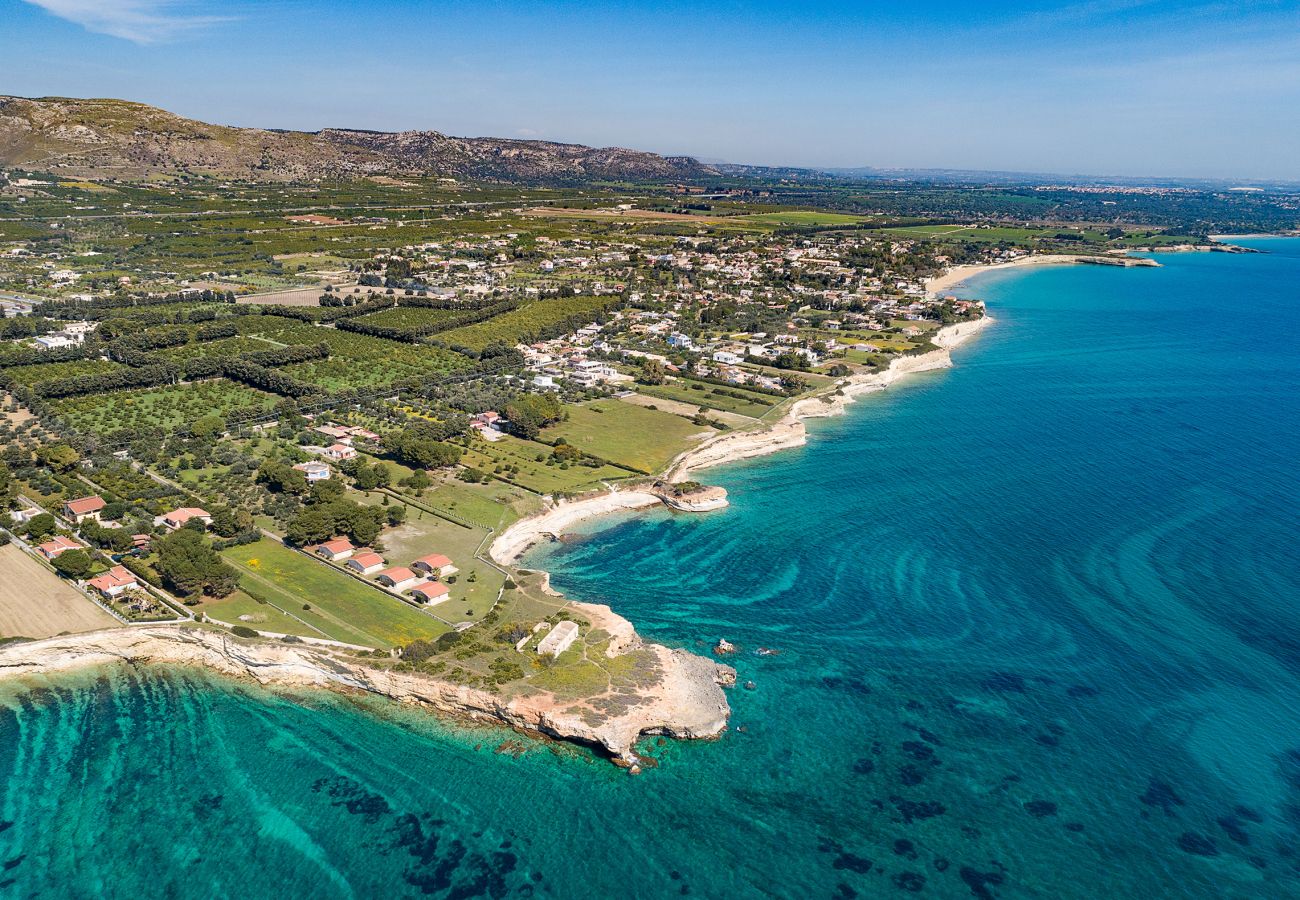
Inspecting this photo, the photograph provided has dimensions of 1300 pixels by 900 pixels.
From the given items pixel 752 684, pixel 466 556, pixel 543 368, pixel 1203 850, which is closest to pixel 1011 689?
pixel 1203 850

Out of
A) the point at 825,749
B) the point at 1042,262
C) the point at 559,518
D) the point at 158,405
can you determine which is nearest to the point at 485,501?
the point at 559,518

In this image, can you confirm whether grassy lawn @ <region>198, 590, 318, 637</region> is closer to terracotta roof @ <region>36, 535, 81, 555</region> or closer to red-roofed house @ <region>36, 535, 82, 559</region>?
red-roofed house @ <region>36, 535, 82, 559</region>

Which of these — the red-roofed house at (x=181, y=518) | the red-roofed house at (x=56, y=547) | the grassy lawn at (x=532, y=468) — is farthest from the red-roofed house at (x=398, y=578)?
the red-roofed house at (x=56, y=547)

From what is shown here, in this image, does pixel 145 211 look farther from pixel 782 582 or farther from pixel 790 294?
pixel 782 582

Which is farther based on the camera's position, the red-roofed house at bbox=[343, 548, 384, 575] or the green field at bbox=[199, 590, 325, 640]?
the red-roofed house at bbox=[343, 548, 384, 575]

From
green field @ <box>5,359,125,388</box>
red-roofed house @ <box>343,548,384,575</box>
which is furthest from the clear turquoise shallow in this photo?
green field @ <box>5,359,125,388</box>

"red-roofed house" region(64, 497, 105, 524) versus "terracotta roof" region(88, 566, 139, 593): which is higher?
"red-roofed house" region(64, 497, 105, 524)

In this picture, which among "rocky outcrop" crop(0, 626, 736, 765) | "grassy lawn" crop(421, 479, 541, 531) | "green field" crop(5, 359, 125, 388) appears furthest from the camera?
"green field" crop(5, 359, 125, 388)

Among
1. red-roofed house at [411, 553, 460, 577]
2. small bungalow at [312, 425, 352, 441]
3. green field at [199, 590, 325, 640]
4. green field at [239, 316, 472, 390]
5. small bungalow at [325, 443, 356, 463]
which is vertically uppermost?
green field at [239, 316, 472, 390]
